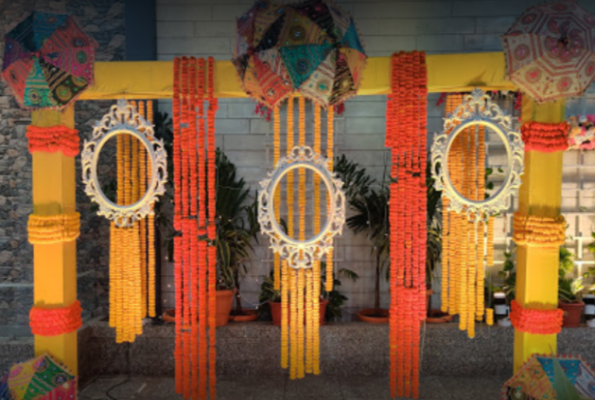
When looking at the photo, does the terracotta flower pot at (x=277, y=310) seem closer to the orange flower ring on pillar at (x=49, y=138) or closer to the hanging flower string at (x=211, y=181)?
the hanging flower string at (x=211, y=181)

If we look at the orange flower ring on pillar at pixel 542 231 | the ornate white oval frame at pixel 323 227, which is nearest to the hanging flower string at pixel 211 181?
the ornate white oval frame at pixel 323 227

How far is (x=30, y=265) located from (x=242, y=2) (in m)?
3.15

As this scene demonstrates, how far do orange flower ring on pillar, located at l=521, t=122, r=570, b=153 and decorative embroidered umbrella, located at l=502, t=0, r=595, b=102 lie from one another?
0.23 metres

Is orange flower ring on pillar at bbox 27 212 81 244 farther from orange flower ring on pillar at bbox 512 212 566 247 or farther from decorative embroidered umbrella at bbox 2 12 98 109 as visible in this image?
orange flower ring on pillar at bbox 512 212 566 247

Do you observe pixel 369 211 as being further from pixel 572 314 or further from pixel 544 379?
pixel 544 379

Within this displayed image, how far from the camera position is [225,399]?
428 centimetres

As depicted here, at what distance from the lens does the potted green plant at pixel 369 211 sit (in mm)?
4840

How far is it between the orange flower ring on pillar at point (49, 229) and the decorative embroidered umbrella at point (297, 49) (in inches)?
60.1

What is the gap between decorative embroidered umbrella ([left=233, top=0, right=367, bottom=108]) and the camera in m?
2.88


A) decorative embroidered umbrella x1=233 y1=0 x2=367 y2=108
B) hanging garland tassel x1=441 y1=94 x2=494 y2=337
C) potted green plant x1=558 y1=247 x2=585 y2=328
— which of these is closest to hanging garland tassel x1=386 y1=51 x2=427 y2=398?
hanging garland tassel x1=441 y1=94 x2=494 y2=337

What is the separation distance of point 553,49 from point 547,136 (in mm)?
545

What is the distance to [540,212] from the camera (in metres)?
3.34

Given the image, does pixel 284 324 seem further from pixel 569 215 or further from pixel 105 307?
pixel 569 215

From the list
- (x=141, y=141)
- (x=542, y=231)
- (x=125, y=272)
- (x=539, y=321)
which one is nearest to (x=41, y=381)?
(x=125, y=272)
